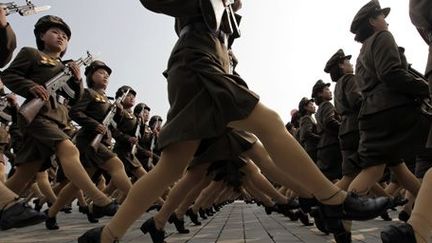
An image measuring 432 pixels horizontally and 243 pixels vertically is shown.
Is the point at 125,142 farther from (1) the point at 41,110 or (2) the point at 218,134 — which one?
(2) the point at 218,134

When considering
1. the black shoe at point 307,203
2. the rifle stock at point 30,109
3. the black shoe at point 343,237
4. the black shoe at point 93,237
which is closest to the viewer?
the black shoe at point 93,237

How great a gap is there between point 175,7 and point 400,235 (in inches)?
70.4

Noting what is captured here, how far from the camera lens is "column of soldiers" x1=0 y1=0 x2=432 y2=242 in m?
2.54

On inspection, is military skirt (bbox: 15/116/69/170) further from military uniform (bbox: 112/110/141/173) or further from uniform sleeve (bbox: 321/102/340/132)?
uniform sleeve (bbox: 321/102/340/132)

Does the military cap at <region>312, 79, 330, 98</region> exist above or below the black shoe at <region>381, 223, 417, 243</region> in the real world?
above

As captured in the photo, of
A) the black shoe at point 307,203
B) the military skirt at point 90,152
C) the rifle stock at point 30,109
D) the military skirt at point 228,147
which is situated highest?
the rifle stock at point 30,109

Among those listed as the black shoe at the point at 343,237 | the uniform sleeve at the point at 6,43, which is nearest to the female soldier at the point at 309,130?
the black shoe at the point at 343,237

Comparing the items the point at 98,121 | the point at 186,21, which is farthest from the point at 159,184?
the point at 98,121

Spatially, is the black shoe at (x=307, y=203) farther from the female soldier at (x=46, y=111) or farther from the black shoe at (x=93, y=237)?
the black shoe at (x=93, y=237)

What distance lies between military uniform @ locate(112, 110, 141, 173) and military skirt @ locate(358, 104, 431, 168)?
4.85 m

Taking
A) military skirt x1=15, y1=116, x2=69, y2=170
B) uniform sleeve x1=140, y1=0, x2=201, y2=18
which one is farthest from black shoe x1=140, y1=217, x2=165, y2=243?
uniform sleeve x1=140, y1=0, x2=201, y2=18

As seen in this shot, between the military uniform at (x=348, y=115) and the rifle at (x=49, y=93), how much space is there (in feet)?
10.3

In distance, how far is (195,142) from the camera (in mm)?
2746

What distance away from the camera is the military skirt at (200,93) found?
2.62 metres
